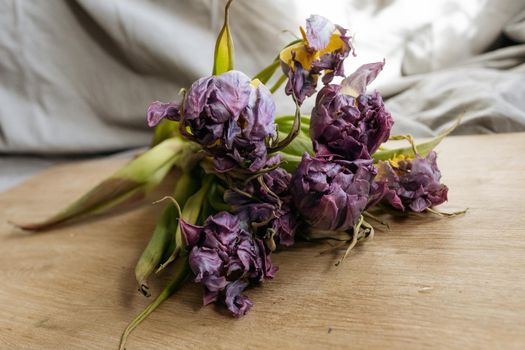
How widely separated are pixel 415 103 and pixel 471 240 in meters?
0.57

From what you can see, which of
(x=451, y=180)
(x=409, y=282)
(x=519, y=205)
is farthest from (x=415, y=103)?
(x=409, y=282)

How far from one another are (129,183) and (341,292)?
14.5 inches

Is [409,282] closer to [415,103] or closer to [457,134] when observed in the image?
[457,134]

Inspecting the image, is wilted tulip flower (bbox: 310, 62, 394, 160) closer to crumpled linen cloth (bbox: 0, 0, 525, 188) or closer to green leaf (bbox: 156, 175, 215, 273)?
green leaf (bbox: 156, 175, 215, 273)

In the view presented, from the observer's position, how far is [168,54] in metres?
1.09

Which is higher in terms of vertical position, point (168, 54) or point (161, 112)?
point (161, 112)

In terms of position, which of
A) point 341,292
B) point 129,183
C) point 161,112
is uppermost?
point 161,112

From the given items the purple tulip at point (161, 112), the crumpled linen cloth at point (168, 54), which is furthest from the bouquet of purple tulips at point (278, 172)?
the crumpled linen cloth at point (168, 54)

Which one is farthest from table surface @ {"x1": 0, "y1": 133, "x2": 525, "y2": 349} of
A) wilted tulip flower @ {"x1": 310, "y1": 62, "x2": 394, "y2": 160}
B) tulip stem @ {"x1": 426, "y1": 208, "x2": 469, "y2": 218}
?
wilted tulip flower @ {"x1": 310, "y1": 62, "x2": 394, "y2": 160}

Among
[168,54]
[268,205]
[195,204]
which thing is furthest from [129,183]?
[168,54]

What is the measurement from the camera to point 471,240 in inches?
20.8

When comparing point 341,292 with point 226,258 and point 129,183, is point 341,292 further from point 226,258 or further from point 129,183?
point 129,183

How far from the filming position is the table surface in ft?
1.42

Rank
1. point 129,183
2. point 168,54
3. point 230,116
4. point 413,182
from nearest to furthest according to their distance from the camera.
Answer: point 230,116, point 413,182, point 129,183, point 168,54
